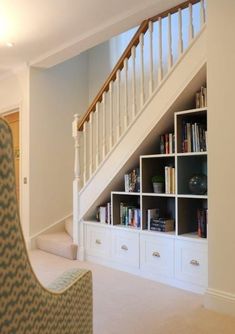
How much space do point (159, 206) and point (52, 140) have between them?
201 cm

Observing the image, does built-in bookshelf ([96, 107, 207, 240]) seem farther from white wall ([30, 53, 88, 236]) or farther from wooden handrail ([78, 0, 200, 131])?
white wall ([30, 53, 88, 236])

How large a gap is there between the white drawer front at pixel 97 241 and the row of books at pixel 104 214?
88 mm

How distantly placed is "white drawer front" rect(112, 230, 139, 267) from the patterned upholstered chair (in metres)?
2.32

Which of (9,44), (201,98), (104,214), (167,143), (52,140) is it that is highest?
(9,44)

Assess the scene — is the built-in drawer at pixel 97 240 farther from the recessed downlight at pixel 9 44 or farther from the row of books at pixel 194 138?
the recessed downlight at pixel 9 44

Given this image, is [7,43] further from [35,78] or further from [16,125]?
[16,125]

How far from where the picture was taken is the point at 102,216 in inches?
153

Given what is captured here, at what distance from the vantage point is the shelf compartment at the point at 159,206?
3438 millimetres

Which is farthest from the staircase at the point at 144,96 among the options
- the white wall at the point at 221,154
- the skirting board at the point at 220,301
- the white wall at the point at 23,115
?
the skirting board at the point at 220,301

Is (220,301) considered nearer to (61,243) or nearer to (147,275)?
(147,275)

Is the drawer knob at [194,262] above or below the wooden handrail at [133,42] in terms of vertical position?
below

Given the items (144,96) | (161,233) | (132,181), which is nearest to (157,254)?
(161,233)

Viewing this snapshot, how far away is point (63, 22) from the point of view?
338cm

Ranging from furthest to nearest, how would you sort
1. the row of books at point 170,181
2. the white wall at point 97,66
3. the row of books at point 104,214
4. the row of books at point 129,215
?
1. the white wall at point 97,66
2. the row of books at point 104,214
3. the row of books at point 129,215
4. the row of books at point 170,181
